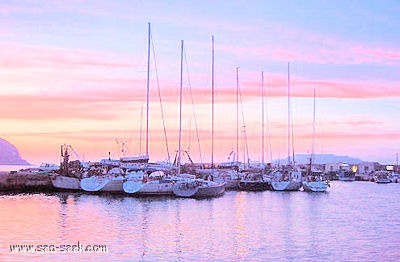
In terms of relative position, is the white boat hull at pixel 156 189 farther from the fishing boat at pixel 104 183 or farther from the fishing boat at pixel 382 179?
the fishing boat at pixel 382 179

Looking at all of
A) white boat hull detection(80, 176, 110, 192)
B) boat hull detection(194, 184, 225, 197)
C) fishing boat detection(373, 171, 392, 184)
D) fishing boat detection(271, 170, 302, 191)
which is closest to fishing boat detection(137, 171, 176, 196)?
boat hull detection(194, 184, 225, 197)

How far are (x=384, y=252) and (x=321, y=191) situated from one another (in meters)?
60.5

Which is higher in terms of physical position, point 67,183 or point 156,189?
point 67,183

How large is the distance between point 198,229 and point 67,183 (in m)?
39.1

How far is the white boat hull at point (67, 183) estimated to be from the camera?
76.4 meters

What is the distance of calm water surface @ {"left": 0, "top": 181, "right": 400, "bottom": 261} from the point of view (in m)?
31.9

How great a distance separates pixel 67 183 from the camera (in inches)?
3029

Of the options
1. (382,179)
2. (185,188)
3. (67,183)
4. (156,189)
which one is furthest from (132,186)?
(382,179)

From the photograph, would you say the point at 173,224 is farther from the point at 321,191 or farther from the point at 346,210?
the point at 321,191

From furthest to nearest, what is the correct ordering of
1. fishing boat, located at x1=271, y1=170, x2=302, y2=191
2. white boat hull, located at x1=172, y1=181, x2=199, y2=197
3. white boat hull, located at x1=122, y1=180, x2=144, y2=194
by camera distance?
fishing boat, located at x1=271, y1=170, x2=302, y2=191 → white boat hull, located at x1=122, y1=180, x2=144, y2=194 → white boat hull, located at x1=172, y1=181, x2=199, y2=197

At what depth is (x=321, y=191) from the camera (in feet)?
307

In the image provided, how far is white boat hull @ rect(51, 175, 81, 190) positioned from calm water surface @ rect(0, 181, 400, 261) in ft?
33.9

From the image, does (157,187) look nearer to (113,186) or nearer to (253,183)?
(113,186)

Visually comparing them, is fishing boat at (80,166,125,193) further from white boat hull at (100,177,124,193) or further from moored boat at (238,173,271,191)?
moored boat at (238,173,271,191)
